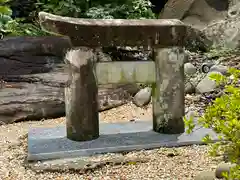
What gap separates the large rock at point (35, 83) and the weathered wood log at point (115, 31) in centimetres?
156

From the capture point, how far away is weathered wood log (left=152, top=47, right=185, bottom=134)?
4598 mm

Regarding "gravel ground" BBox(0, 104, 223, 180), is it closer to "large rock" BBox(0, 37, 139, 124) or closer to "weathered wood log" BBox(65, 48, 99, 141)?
"weathered wood log" BBox(65, 48, 99, 141)

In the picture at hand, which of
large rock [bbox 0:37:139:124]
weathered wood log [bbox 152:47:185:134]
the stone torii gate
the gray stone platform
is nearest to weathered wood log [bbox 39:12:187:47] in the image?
the stone torii gate

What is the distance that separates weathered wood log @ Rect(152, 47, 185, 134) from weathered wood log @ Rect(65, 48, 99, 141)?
2.35 ft

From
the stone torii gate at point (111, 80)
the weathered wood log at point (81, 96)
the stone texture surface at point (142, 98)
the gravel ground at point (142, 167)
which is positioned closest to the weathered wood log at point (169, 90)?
the stone torii gate at point (111, 80)

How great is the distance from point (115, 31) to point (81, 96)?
2.52 ft

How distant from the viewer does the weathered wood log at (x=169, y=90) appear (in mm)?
4598

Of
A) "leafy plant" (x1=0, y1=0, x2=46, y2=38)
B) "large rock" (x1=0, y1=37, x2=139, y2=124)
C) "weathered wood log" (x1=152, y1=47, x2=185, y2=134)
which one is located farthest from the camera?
"leafy plant" (x1=0, y1=0, x2=46, y2=38)

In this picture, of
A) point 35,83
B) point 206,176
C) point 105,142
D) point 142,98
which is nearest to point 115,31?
point 105,142

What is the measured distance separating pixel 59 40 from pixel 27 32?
1483 mm

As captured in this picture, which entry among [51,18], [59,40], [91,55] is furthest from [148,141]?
[59,40]

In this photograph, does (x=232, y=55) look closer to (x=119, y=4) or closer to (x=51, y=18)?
(x=119, y=4)

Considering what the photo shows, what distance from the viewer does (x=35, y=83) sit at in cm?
642

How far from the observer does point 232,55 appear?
24.5 feet
